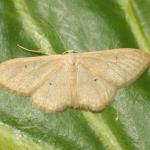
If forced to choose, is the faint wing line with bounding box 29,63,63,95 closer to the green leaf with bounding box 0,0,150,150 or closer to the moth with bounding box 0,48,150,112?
the moth with bounding box 0,48,150,112

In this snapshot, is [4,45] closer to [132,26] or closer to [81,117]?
[81,117]

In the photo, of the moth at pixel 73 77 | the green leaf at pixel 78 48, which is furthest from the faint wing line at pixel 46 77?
the green leaf at pixel 78 48

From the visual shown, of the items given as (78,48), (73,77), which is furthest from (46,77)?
(78,48)

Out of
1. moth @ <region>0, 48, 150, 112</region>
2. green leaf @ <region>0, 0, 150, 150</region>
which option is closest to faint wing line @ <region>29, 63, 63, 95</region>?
moth @ <region>0, 48, 150, 112</region>

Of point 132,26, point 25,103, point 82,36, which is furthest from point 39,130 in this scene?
point 132,26

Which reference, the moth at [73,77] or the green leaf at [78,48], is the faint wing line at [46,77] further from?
the green leaf at [78,48]
